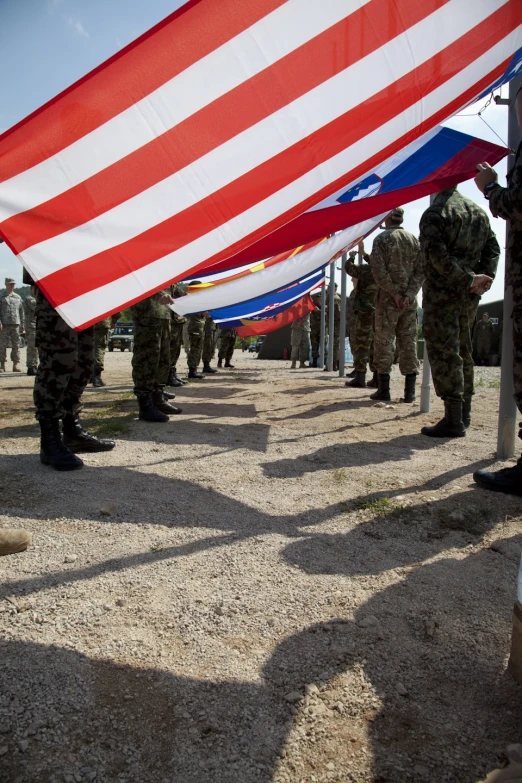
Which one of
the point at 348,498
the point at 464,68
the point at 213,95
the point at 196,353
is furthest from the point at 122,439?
the point at 196,353

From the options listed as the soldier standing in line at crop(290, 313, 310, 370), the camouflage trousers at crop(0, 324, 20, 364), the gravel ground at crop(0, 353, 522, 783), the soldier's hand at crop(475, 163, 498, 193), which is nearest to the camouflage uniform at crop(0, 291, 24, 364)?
the camouflage trousers at crop(0, 324, 20, 364)

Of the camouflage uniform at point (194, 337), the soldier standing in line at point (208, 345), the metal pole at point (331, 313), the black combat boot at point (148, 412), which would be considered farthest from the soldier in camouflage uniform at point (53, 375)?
the soldier standing in line at point (208, 345)

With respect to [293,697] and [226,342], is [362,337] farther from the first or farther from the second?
[293,697]

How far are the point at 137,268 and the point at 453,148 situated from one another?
106 inches

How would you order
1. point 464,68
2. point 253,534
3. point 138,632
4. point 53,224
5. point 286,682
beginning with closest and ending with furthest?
point 286,682, point 138,632, point 53,224, point 253,534, point 464,68

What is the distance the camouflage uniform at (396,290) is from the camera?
5.55 meters

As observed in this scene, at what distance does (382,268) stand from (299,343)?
7512 mm

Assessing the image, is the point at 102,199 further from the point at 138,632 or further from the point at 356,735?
the point at 356,735

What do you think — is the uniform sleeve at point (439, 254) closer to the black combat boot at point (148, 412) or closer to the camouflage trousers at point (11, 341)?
the black combat boot at point (148, 412)

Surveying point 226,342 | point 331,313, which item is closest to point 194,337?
point 331,313

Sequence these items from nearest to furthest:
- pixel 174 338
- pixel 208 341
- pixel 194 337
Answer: pixel 174 338, pixel 194 337, pixel 208 341

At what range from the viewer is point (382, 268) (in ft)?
18.4

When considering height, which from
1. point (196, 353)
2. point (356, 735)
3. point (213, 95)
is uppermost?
point (213, 95)

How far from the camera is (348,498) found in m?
2.60
